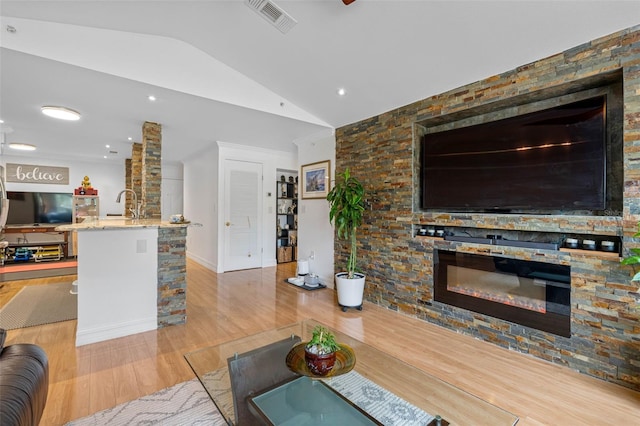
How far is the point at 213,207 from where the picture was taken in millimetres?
5578

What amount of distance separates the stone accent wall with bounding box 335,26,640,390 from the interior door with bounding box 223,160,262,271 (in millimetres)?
2471

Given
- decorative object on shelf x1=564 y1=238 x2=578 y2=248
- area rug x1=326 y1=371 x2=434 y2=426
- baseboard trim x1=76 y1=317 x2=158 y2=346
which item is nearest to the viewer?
area rug x1=326 y1=371 x2=434 y2=426

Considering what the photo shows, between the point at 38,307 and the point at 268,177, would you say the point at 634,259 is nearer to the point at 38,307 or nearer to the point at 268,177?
the point at 268,177

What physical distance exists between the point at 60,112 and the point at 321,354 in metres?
4.10

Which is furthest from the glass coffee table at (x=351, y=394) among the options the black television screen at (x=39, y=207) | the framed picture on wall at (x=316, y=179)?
the black television screen at (x=39, y=207)

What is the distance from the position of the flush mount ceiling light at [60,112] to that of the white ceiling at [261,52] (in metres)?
0.08

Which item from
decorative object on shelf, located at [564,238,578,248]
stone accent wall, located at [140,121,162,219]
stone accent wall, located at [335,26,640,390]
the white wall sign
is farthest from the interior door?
decorative object on shelf, located at [564,238,578,248]

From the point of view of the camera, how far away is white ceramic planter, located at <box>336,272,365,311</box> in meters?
3.39

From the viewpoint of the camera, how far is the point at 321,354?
1.42 metres

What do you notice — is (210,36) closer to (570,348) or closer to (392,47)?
(392,47)

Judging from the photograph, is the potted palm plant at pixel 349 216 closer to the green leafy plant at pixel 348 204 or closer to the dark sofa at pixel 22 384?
the green leafy plant at pixel 348 204

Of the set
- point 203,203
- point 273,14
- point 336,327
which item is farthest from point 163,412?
point 203,203

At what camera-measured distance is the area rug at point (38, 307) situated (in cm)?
302

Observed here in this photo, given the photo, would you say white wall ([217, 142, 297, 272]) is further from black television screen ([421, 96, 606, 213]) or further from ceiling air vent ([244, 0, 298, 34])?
black television screen ([421, 96, 606, 213])
